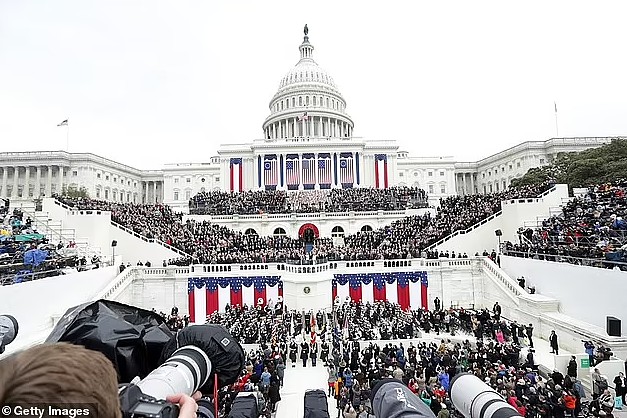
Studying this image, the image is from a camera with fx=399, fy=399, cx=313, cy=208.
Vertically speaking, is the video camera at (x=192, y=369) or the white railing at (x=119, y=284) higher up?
the video camera at (x=192, y=369)

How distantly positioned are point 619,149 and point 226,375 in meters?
61.0

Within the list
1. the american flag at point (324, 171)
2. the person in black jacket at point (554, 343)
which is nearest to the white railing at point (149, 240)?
the person in black jacket at point (554, 343)

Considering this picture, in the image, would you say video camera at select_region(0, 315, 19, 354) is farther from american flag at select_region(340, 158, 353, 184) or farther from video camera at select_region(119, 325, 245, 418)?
american flag at select_region(340, 158, 353, 184)

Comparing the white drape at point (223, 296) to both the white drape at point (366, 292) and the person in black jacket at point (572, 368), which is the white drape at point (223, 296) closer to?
the white drape at point (366, 292)

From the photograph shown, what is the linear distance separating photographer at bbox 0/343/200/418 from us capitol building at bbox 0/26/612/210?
61638 millimetres

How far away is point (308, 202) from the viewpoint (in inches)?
1972

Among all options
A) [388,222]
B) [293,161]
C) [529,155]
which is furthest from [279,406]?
[529,155]

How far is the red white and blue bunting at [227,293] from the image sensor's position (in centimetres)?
2766

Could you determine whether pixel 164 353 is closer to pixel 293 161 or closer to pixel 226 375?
pixel 226 375

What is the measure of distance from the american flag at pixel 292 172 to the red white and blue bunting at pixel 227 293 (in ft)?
120

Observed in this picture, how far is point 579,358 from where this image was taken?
50.9ft

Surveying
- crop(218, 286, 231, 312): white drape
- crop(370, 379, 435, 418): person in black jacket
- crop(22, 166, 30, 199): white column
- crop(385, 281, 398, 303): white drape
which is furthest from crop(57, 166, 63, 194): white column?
crop(370, 379, 435, 418): person in black jacket

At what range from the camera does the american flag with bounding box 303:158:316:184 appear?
6341 centimetres

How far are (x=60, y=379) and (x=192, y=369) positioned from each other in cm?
143
